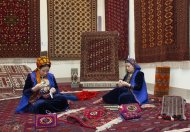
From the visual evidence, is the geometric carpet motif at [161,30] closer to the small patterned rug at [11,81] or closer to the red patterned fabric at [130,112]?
the red patterned fabric at [130,112]

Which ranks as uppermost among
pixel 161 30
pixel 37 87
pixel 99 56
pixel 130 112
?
pixel 161 30

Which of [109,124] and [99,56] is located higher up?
[99,56]

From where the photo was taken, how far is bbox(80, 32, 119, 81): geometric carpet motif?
686 cm

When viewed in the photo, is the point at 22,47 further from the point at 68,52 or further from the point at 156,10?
the point at 156,10

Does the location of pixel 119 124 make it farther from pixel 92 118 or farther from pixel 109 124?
pixel 92 118

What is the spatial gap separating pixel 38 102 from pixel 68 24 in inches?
188

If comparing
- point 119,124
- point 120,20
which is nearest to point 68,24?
point 120,20

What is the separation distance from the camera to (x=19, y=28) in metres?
7.66

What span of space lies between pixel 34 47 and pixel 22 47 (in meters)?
0.32

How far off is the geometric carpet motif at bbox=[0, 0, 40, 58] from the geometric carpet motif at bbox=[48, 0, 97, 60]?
391mm

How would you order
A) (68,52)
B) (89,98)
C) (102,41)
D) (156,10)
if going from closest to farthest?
(89,98) → (156,10) → (102,41) → (68,52)

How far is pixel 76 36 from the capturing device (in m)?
8.20


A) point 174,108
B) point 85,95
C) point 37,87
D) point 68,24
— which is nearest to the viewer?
point 174,108

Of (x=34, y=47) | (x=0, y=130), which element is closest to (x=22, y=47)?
(x=34, y=47)
